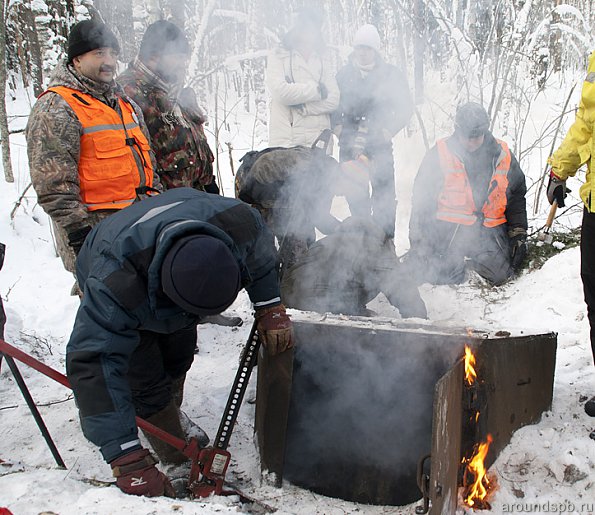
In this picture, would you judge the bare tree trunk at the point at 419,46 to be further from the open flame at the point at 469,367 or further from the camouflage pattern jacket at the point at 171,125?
the open flame at the point at 469,367

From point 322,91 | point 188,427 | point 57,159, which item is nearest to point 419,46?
point 322,91

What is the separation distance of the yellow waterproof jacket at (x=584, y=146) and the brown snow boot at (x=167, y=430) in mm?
2037

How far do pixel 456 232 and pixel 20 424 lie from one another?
3.47 meters

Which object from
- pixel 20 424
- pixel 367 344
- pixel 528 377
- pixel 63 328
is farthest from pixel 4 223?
pixel 528 377

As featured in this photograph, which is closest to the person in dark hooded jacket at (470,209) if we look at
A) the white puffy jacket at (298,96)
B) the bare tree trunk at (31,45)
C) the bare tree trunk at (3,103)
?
the white puffy jacket at (298,96)

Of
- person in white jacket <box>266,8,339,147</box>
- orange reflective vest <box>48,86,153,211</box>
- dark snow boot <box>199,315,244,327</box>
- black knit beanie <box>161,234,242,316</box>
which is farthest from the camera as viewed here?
person in white jacket <box>266,8,339,147</box>

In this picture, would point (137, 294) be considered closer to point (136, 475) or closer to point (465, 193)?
point (136, 475)

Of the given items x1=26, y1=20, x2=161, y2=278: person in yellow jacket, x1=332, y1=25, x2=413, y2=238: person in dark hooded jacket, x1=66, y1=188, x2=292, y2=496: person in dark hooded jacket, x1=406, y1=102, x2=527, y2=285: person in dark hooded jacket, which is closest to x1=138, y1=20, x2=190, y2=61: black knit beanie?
x1=26, y1=20, x2=161, y2=278: person in yellow jacket

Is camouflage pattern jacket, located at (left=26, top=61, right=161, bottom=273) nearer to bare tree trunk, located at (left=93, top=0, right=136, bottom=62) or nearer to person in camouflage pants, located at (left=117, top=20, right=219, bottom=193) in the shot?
person in camouflage pants, located at (left=117, top=20, right=219, bottom=193)

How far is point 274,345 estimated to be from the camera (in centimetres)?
220

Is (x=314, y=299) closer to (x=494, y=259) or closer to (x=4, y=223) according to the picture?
(x=494, y=259)

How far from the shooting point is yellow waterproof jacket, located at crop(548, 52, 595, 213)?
229cm

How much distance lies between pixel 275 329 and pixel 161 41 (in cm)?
194

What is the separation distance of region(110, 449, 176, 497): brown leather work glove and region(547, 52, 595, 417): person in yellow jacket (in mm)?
1985
